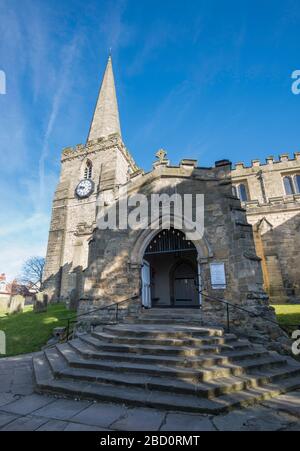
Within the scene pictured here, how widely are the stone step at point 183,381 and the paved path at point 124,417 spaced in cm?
48

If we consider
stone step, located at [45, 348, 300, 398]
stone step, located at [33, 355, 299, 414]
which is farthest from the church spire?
stone step, located at [33, 355, 299, 414]

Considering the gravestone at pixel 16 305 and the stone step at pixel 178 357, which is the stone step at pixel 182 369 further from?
the gravestone at pixel 16 305

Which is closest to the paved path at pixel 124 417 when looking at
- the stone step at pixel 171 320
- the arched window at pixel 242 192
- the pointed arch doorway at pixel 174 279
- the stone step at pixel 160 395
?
the stone step at pixel 160 395

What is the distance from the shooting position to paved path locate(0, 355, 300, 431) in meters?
3.39

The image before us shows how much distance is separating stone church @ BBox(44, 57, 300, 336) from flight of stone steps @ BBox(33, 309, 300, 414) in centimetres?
234

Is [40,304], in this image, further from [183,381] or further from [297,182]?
[297,182]

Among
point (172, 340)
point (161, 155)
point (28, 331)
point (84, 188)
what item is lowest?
point (28, 331)

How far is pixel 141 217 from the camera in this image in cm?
1063

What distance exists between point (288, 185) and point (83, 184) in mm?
21649

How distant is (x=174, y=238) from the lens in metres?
11.0

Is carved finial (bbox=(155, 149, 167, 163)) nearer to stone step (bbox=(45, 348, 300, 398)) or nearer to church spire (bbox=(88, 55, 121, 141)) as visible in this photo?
stone step (bbox=(45, 348, 300, 398))

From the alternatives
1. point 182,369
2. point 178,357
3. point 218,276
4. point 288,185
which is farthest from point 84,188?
point 182,369

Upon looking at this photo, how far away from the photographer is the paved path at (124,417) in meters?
3.39

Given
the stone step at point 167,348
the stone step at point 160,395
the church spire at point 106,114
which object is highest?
the church spire at point 106,114
